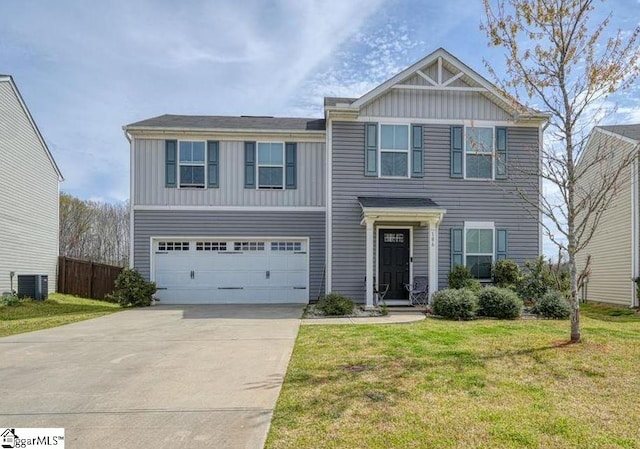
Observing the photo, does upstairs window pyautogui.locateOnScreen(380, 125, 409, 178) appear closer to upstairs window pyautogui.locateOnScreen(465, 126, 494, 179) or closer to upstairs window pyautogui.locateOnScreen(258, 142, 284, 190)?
upstairs window pyautogui.locateOnScreen(465, 126, 494, 179)

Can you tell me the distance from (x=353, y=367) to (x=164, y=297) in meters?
9.94

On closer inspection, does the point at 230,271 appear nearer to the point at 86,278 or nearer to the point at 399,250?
the point at 399,250

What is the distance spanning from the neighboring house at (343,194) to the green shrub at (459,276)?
56cm

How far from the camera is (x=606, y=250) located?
16.8 meters

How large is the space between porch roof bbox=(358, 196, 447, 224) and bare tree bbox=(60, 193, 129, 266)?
2160 cm

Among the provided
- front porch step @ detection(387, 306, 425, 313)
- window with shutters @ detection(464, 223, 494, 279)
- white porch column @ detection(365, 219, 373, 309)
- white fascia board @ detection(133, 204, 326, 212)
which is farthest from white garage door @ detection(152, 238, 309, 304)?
window with shutters @ detection(464, 223, 494, 279)

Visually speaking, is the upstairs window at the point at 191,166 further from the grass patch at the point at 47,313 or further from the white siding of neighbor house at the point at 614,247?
the white siding of neighbor house at the point at 614,247

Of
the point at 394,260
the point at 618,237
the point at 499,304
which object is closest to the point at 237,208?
the point at 394,260

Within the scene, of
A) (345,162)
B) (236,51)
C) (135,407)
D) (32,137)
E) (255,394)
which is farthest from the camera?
(32,137)

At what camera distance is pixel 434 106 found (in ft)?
44.1

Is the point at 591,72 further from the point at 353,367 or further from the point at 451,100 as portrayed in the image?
the point at 451,100

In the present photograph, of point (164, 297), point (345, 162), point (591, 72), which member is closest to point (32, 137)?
point (164, 297)

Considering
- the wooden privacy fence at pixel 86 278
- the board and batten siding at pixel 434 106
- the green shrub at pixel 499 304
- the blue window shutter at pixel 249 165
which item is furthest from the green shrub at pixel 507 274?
the wooden privacy fence at pixel 86 278

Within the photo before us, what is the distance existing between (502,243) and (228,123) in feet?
31.2
